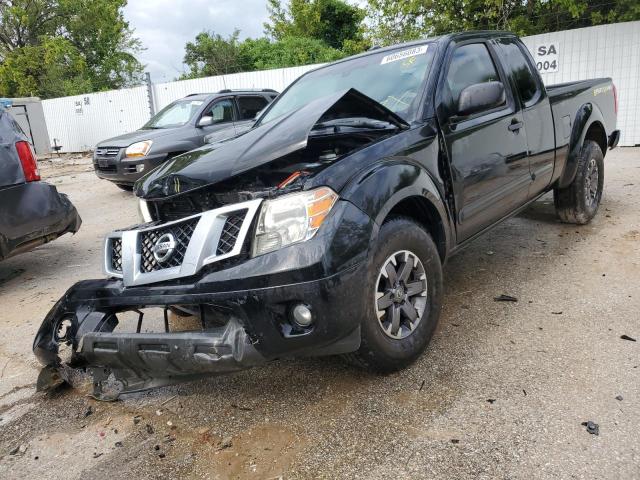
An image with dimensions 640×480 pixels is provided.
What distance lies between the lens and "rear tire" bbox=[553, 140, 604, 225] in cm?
485

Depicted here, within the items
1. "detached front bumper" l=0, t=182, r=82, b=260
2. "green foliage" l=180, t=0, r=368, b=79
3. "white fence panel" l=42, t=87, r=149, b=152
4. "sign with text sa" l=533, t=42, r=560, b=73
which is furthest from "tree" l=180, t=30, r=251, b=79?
"detached front bumper" l=0, t=182, r=82, b=260

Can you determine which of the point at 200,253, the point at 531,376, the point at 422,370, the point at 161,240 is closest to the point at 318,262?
the point at 200,253

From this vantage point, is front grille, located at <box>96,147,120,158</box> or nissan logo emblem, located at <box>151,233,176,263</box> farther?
front grille, located at <box>96,147,120,158</box>

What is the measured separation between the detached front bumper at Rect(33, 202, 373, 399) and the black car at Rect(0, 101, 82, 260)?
2.78m

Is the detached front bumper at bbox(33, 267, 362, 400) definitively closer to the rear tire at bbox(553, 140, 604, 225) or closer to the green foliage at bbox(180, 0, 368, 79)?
the rear tire at bbox(553, 140, 604, 225)

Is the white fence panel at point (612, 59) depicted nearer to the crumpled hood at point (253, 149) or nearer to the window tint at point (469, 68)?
the window tint at point (469, 68)

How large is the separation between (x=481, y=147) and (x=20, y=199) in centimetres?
402

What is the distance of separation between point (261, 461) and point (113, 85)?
33.4 metres

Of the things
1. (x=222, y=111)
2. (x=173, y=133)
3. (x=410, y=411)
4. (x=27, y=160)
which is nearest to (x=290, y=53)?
(x=222, y=111)

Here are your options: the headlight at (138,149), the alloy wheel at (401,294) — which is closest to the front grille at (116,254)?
the alloy wheel at (401,294)

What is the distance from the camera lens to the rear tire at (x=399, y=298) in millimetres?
2389

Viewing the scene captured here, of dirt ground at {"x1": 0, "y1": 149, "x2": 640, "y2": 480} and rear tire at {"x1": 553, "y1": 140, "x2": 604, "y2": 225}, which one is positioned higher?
rear tire at {"x1": 553, "y1": 140, "x2": 604, "y2": 225}

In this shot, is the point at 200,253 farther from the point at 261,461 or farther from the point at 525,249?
the point at 525,249

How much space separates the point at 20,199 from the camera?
4.55 metres
